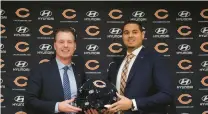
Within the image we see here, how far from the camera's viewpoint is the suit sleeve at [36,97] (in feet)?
9.06

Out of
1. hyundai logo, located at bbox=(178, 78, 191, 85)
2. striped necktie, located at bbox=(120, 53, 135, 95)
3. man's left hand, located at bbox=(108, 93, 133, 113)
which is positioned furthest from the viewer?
hyundai logo, located at bbox=(178, 78, 191, 85)

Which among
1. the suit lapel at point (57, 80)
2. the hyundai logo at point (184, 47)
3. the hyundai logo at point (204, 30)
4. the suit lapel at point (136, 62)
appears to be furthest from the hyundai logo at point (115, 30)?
the suit lapel at point (57, 80)

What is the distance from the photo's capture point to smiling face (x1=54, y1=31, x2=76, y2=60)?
2922 millimetres

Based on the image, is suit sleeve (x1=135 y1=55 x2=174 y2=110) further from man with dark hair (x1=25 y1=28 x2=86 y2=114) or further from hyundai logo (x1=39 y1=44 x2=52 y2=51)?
hyundai logo (x1=39 y1=44 x2=52 y2=51)

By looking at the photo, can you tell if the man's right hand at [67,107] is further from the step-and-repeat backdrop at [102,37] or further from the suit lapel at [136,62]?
the step-and-repeat backdrop at [102,37]

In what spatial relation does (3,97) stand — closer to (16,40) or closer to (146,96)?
(16,40)

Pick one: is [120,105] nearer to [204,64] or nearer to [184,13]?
[204,64]

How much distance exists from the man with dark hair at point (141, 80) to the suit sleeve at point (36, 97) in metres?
0.66

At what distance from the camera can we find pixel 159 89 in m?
2.87

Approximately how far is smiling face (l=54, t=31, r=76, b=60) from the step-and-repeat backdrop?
3.14 feet

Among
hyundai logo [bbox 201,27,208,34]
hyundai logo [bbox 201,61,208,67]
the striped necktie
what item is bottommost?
hyundai logo [bbox 201,61,208,67]

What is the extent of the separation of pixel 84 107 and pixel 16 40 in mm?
1801

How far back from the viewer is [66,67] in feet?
9.90

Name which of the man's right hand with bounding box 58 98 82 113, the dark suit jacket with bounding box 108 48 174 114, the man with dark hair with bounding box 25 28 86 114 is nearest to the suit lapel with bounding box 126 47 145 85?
the dark suit jacket with bounding box 108 48 174 114
